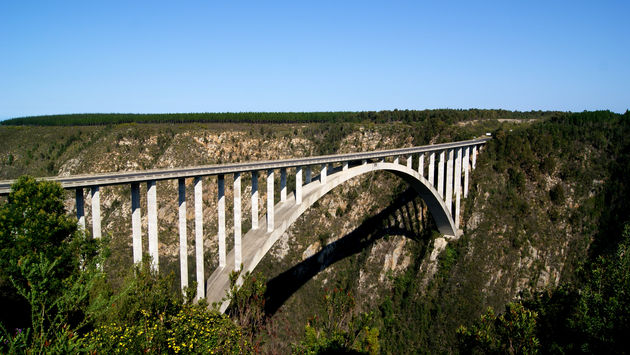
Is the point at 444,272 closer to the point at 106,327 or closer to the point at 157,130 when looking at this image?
the point at 106,327

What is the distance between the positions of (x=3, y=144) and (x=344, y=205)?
6076 cm

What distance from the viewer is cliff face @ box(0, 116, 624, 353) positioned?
128ft

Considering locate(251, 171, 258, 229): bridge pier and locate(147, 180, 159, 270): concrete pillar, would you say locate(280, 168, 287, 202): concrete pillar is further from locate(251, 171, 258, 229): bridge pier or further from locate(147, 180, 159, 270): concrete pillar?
locate(147, 180, 159, 270): concrete pillar

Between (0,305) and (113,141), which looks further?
(113,141)

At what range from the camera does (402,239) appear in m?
45.6

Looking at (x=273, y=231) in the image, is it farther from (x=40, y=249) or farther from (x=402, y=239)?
(x=402, y=239)

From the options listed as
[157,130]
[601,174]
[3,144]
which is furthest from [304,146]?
[3,144]

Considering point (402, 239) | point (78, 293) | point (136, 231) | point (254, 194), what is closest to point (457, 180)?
point (402, 239)

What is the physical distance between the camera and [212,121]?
281 feet

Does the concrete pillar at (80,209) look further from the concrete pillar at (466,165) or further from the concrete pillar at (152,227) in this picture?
the concrete pillar at (466,165)

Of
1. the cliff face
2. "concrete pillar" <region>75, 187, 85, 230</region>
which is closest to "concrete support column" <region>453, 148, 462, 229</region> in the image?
the cliff face

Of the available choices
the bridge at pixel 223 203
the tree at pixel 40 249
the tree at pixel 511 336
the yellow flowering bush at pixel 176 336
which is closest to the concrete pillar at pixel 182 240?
the bridge at pixel 223 203

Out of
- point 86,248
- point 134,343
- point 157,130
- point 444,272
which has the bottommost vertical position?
point 444,272

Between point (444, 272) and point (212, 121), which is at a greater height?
point (212, 121)
